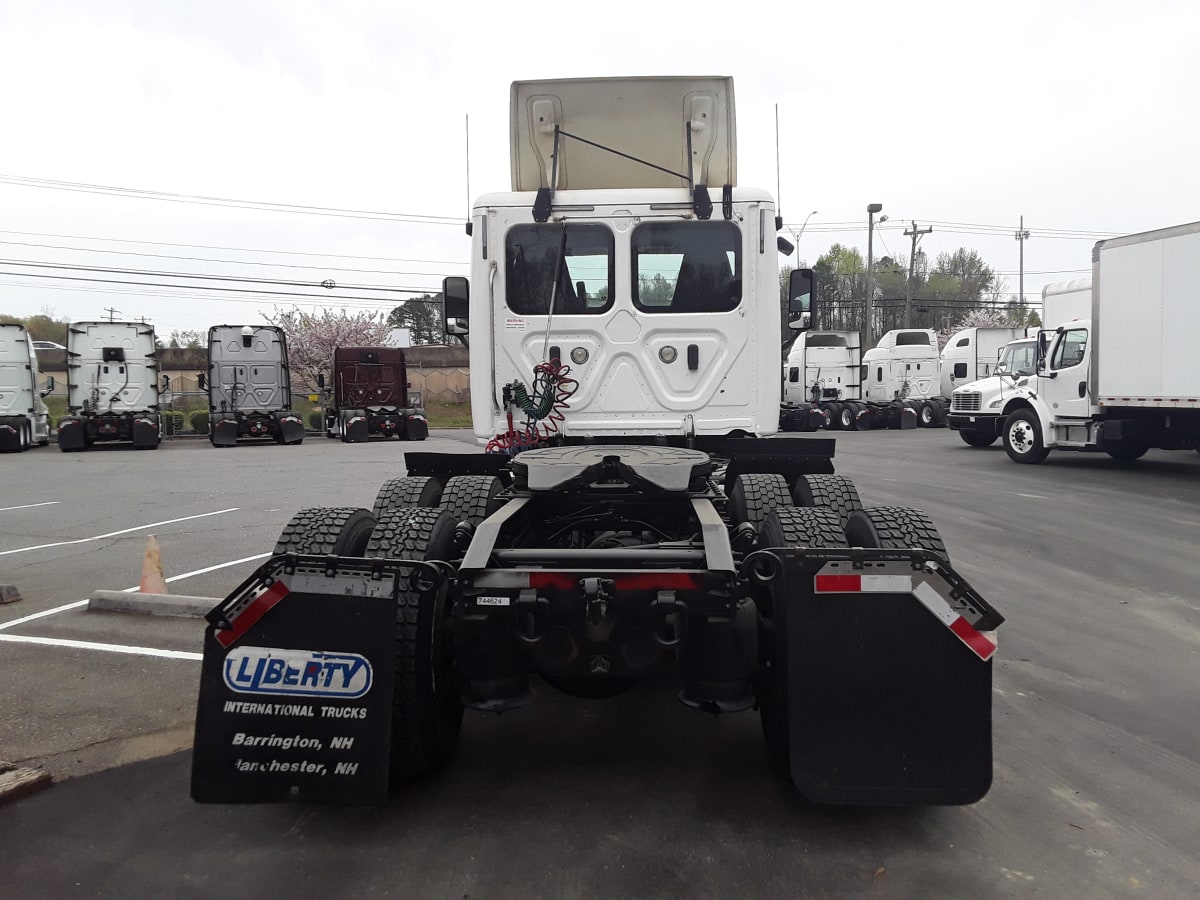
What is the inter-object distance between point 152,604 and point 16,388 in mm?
21263

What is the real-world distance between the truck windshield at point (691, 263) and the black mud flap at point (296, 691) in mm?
3076

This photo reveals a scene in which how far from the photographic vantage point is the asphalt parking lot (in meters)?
2.74

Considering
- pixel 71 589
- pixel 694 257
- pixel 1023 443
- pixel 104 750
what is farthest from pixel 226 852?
pixel 1023 443

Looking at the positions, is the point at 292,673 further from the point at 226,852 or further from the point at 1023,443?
the point at 1023,443

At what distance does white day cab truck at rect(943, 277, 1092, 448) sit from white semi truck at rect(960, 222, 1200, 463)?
50 centimetres

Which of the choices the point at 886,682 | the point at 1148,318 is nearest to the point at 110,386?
the point at 1148,318

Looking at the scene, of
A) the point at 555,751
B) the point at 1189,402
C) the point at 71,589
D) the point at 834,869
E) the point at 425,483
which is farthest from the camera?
the point at 1189,402

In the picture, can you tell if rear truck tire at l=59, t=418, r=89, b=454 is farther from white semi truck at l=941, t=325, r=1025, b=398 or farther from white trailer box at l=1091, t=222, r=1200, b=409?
white semi truck at l=941, t=325, r=1025, b=398

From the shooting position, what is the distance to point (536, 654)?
10.0 ft

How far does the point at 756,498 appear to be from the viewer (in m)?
4.02

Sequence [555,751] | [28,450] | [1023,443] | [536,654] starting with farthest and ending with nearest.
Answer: [28,450]
[1023,443]
[555,751]
[536,654]

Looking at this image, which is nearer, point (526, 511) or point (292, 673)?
point (292, 673)

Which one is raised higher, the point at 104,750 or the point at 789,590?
the point at 789,590

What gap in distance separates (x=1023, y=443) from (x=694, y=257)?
14.0 metres
